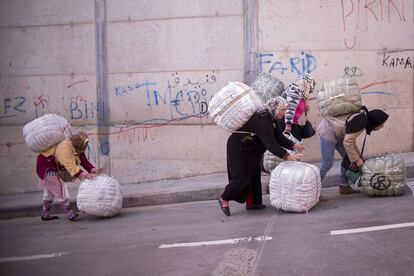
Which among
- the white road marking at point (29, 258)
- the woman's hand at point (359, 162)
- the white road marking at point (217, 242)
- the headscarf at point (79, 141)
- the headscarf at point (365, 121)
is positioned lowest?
the white road marking at point (29, 258)

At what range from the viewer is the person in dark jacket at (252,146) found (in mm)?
6227

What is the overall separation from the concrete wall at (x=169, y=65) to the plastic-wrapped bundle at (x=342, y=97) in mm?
2482

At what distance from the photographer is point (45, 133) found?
696 centimetres

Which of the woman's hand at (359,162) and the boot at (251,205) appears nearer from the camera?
the woman's hand at (359,162)

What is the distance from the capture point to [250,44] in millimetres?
9148

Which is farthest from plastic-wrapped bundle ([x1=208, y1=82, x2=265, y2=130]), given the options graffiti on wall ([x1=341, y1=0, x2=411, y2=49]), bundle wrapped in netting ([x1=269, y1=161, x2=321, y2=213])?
graffiti on wall ([x1=341, y1=0, x2=411, y2=49])

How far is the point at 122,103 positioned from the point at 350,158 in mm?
4318

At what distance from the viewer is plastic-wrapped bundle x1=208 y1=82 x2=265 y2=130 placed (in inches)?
243

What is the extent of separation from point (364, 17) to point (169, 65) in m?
3.21

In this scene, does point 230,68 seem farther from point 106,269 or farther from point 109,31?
point 106,269

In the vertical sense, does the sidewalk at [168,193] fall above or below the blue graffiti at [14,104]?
below

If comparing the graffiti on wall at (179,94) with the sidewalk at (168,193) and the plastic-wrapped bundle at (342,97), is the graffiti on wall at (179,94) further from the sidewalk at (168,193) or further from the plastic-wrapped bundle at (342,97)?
the plastic-wrapped bundle at (342,97)

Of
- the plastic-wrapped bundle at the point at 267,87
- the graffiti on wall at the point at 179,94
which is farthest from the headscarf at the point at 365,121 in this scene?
the graffiti on wall at the point at 179,94

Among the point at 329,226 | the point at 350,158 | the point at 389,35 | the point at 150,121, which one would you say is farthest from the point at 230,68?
the point at 329,226
